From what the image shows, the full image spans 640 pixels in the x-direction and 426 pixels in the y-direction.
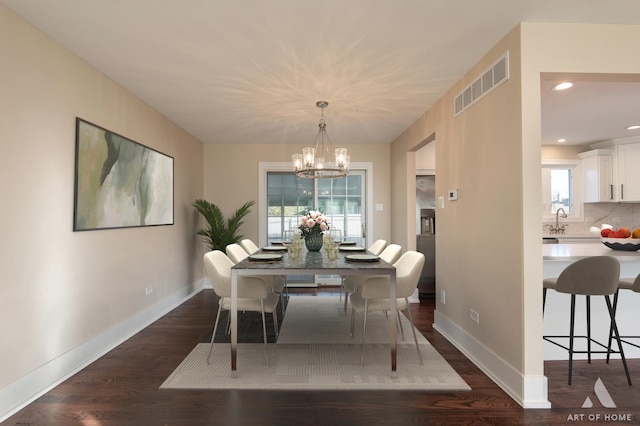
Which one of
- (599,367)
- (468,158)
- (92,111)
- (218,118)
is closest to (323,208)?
(218,118)

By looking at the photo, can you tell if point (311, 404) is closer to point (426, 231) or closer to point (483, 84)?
point (483, 84)

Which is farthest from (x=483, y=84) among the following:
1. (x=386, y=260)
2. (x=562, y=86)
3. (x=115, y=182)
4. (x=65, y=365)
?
(x=65, y=365)

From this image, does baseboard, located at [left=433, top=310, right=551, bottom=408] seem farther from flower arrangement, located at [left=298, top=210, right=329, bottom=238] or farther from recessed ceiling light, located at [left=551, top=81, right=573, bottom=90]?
recessed ceiling light, located at [left=551, top=81, right=573, bottom=90]

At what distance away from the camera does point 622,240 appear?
2.92 m

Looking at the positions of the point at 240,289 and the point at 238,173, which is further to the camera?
the point at 238,173

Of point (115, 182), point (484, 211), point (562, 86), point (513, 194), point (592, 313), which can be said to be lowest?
point (592, 313)

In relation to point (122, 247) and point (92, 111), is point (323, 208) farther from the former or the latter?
point (92, 111)

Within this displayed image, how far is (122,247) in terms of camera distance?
11.2 ft

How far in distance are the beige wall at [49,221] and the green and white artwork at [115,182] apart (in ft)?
0.29

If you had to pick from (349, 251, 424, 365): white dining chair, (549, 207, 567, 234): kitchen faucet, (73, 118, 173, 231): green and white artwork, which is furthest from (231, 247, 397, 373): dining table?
(549, 207, 567, 234): kitchen faucet

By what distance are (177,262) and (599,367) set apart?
467cm

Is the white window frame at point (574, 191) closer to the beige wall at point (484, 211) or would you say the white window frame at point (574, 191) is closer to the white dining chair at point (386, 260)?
the beige wall at point (484, 211)

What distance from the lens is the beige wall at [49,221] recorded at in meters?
2.14

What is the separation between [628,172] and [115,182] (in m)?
7.07
